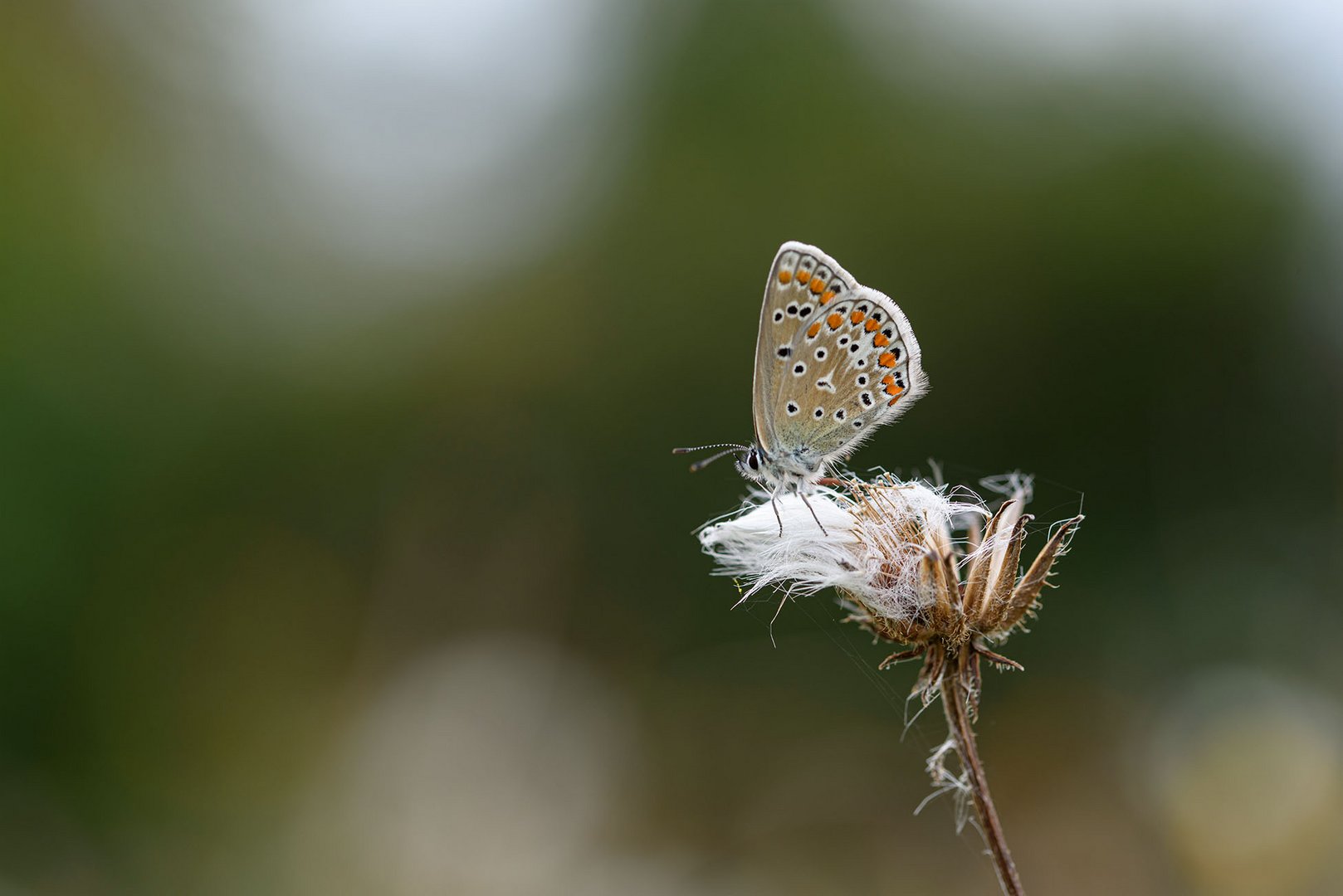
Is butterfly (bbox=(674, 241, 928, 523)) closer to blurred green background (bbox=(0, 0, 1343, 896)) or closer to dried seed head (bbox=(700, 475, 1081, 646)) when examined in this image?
dried seed head (bbox=(700, 475, 1081, 646))

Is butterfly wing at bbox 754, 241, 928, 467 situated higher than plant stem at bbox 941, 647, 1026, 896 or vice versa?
butterfly wing at bbox 754, 241, 928, 467

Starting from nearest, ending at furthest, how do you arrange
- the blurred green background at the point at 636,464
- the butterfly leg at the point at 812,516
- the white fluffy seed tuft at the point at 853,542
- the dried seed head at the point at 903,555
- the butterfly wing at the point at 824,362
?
the dried seed head at the point at 903,555 → the white fluffy seed tuft at the point at 853,542 → the butterfly leg at the point at 812,516 → the butterfly wing at the point at 824,362 → the blurred green background at the point at 636,464

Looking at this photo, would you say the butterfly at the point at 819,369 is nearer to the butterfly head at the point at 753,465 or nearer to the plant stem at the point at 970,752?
the butterfly head at the point at 753,465

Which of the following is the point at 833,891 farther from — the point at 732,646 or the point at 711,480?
the point at 711,480

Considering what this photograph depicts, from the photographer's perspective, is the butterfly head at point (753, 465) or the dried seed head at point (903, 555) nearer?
the dried seed head at point (903, 555)

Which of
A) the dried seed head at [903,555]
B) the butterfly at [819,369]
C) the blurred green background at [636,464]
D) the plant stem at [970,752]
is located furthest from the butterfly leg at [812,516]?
the blurred green background at [636,464]

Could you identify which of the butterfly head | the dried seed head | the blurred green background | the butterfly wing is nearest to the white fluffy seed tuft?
the dried seed head

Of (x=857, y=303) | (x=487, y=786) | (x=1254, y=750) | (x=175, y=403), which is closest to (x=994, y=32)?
(x=1254, y=750)
